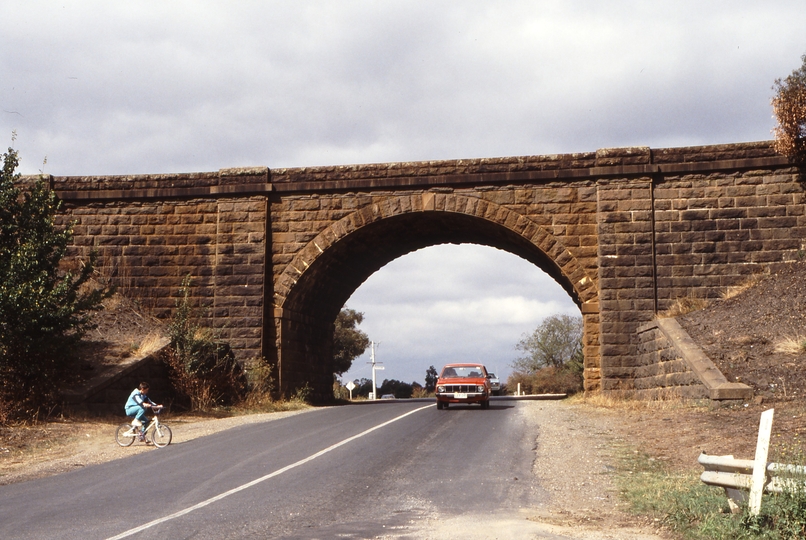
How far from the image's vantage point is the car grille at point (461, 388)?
77.7 ft

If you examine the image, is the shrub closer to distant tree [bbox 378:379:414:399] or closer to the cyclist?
the cyclist

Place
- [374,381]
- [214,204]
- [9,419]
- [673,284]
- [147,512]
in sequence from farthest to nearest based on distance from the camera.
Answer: [374,381]
[214,204]
[673,284]
[9,419]
[147,512]

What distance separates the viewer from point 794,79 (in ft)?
78.1

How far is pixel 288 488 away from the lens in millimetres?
10320

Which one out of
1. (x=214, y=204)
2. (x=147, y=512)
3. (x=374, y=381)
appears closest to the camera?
(x=147, y=512)

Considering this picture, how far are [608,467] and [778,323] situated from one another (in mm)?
10404

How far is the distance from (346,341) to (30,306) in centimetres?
4385

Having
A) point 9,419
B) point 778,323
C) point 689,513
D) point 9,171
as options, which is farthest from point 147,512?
point 778,323

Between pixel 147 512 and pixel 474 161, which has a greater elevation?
pixel 474 161

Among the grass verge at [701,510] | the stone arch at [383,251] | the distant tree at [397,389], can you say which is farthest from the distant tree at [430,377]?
the grass verge at [701,510]

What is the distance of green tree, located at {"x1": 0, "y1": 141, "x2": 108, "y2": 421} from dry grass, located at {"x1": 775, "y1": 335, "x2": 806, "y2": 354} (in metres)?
15.9

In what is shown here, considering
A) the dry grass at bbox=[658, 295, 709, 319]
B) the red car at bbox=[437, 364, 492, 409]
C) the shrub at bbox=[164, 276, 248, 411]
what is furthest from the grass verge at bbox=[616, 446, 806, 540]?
the shrub at bbox=[164, 276, 248, 411]

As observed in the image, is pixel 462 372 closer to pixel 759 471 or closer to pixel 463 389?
pixel 463 389

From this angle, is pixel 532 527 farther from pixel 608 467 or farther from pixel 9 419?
pixel 9 419
